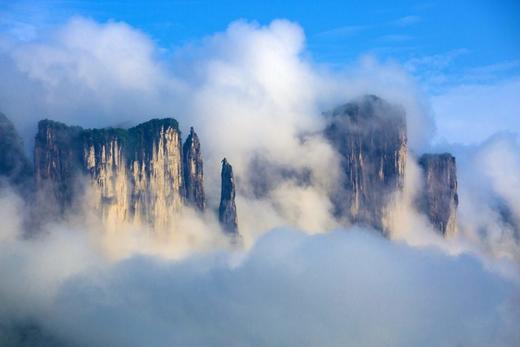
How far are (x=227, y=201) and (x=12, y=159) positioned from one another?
48464 millimetres

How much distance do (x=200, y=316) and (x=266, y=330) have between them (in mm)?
14413

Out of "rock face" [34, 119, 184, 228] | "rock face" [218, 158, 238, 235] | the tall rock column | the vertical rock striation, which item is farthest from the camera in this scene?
"rock face" [218, 158, 238, 235]

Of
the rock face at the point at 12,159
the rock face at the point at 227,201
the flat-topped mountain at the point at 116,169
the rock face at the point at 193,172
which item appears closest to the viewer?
the flat-topped mountain at the point at 116,169

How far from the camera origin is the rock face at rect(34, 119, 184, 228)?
569 feet

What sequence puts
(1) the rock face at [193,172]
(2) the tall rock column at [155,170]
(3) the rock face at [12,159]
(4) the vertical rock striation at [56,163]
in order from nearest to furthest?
(4) the vertical rock striation at [56,163] → (3) the rock face at [12,159] → (2) the tall rock column at [155,170] → (1) the rock face at [193,172]

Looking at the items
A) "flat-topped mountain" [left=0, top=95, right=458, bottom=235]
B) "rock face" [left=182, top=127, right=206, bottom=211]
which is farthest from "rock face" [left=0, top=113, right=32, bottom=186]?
"rock face" [left=182, top=127, right=206, bottom=211]

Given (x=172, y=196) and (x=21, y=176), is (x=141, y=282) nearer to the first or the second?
(x=172, y=196)

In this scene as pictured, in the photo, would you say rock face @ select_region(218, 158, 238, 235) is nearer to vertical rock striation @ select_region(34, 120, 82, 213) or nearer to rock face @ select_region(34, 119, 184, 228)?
rock face @ select_region(34, 119, 184, 228)

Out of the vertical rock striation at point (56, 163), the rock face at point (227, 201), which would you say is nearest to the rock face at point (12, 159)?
the vertical rock striation at point (56, 163)

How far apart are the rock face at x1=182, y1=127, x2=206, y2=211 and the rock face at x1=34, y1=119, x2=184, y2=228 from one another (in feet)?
8.85

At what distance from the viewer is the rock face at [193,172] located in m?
188

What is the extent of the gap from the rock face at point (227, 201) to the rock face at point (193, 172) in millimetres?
5178

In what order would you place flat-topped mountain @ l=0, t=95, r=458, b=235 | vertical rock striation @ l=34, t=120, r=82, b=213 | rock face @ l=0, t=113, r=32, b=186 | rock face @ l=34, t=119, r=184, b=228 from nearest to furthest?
Answer: vertical rock striation @ l=34, t=120, r=82, b=213
rock face @ l=34, t=119, r=184, b=228
flat-topped mountain @ l=0, t=95, r=458, b=235
rock face @ l=0, t=113, r=32, b=186

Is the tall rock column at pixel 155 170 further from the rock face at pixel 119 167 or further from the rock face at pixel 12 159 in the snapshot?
the rock face at pixel 12 159
